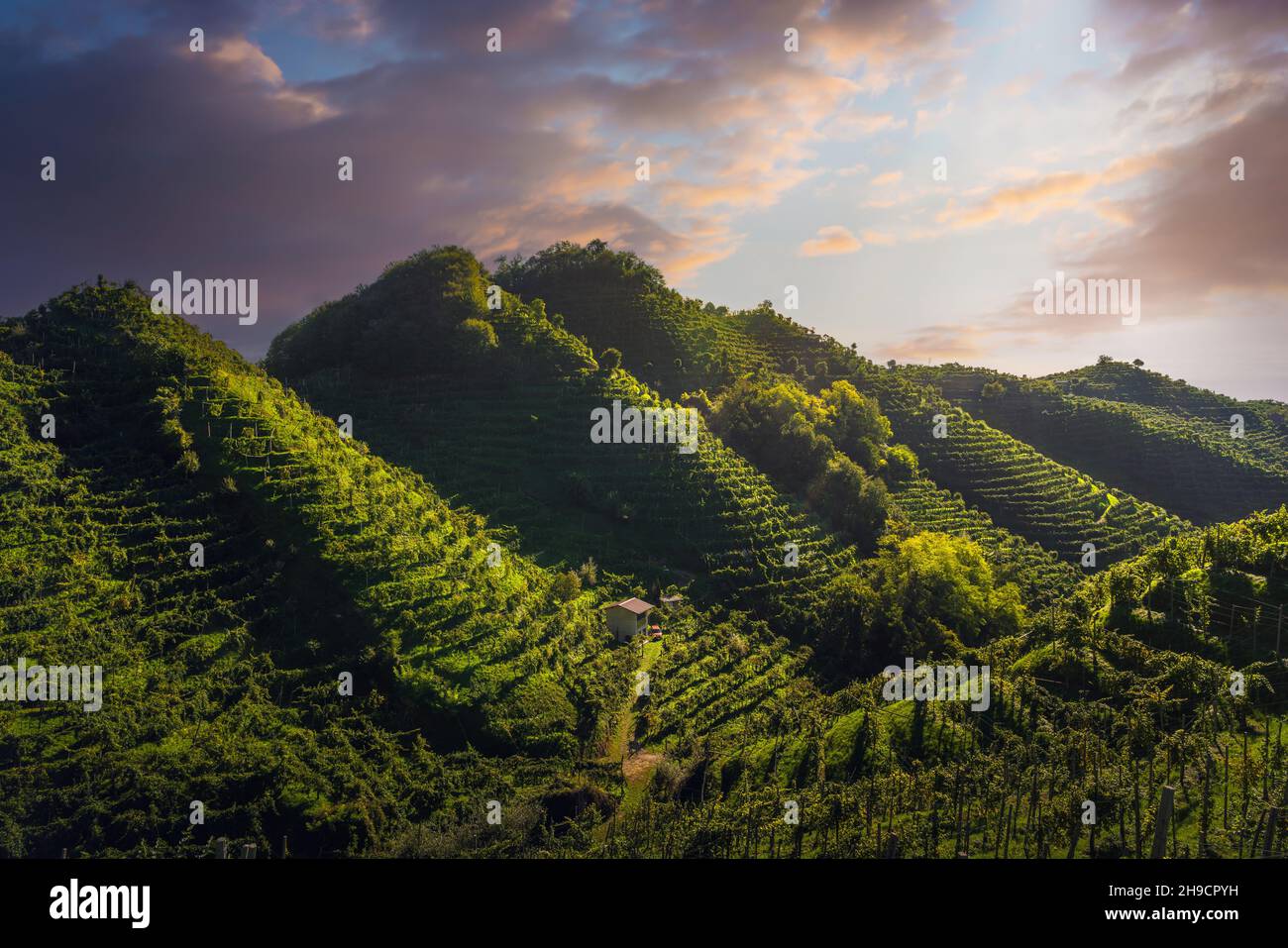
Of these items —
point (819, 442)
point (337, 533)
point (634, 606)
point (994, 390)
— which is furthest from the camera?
point (994, 390)

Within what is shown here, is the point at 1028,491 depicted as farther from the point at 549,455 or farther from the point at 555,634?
the point at 555,634

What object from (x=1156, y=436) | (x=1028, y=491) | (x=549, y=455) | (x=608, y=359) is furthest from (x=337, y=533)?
(x=1156, y=436)

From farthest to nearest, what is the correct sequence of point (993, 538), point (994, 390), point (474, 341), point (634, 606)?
point (994, 390)
point (474, 341)
point (993, 538)
point (634, 606)

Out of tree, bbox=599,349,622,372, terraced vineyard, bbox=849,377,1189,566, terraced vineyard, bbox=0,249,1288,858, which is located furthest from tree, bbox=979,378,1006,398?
tree, bbox=599,349,622,372

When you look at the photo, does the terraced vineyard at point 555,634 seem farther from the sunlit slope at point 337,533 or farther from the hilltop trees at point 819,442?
the hilltop trees at point 819,442

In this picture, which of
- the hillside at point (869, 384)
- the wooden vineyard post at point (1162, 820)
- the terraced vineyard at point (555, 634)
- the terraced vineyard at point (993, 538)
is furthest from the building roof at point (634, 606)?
the wooden vineyard post at point (1162, 820)

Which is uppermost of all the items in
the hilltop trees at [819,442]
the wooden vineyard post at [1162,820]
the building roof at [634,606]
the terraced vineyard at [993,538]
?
the hilltop trees at [819,442]

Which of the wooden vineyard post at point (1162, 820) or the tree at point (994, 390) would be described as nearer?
the wooden vineyard post at point (1162, 820)

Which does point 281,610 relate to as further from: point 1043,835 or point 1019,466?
point 1019,466
